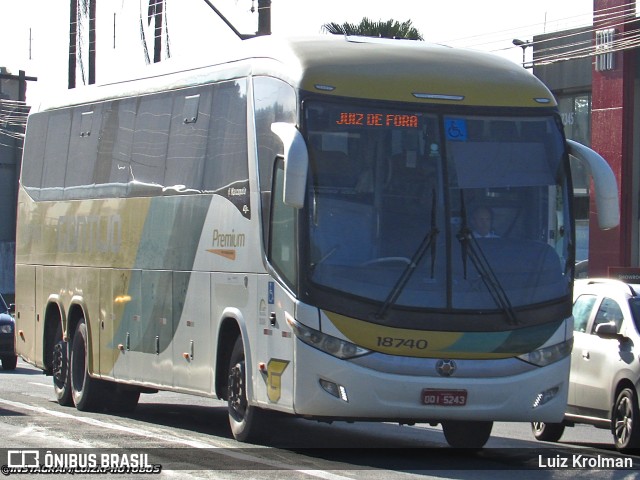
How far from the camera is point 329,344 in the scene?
12.1 meters

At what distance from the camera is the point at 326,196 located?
488 inches

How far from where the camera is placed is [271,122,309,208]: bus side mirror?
11945 millimetres

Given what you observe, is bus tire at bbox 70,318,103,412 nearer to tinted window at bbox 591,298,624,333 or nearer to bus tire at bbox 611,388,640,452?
tinted window at bbox 591,298,624,333

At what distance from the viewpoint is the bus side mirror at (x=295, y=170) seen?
11.9 m

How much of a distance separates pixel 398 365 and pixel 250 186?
8.23ft

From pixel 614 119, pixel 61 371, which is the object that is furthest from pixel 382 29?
pixel 61 371

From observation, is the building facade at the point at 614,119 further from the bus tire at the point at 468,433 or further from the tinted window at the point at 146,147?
the bus tire at the point at 468,433

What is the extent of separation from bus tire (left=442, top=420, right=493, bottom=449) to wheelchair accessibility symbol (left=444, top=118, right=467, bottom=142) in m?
2.97

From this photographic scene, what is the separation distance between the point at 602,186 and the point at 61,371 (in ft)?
29.2

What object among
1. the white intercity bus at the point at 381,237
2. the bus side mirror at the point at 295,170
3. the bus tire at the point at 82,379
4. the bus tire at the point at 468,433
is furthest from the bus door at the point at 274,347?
the bus tire at the point at 82,379

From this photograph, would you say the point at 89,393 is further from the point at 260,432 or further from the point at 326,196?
the point at 326,196

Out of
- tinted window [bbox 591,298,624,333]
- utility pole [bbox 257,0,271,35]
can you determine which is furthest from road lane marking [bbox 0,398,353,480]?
utility pole [bbox 257,0,271,35]

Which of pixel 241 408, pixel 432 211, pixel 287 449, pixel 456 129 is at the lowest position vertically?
pixel 287 449

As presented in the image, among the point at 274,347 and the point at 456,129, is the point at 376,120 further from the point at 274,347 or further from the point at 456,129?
the point at 274,347
